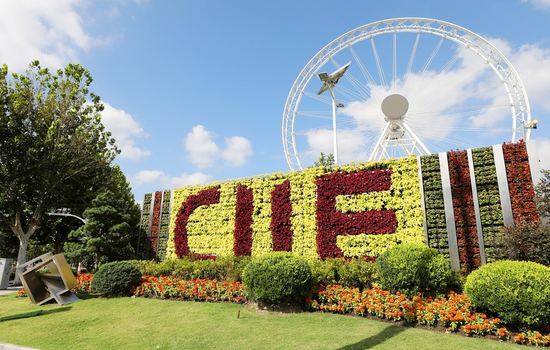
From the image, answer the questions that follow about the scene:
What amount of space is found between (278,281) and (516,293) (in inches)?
185

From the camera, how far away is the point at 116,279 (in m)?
10.4

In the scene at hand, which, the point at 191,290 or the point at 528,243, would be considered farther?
the point at 191,290

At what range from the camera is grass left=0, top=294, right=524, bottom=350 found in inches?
229

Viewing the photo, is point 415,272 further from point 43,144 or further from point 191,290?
point 43,144

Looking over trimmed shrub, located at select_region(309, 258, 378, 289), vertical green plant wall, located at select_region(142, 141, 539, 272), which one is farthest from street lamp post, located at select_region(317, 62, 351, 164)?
trimmed shrub, located at select_region(309, 258, 378, 289)

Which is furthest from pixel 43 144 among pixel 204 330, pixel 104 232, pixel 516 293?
pixel 516 293

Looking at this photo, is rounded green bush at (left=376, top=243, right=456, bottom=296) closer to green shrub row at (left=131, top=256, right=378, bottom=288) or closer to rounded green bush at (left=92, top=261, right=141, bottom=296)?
green shrub row at (left=131, top=256, right=378, bottom=288)

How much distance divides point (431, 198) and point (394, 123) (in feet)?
32.3

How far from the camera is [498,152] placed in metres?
9.31

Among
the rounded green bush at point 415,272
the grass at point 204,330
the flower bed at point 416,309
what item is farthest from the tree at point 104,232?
the rounded green bush at point 415,272

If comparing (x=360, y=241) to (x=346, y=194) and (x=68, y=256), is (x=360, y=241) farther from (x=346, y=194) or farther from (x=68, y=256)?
(x=68, y=256)

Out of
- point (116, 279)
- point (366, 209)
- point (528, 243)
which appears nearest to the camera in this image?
point (528, 243)

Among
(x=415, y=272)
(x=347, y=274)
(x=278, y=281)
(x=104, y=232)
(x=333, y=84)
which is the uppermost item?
(x=333, y=84)

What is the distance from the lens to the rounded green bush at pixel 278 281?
25.4 ft
